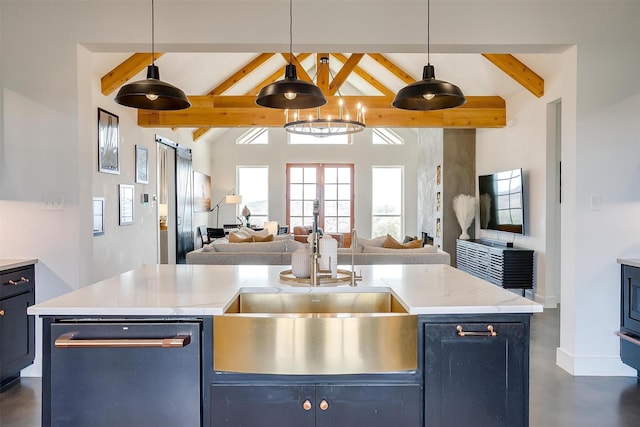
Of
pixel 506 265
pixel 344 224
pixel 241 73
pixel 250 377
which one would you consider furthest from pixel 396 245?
pixel 344 224

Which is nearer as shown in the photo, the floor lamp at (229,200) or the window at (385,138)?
the floor lamp at (229,200)

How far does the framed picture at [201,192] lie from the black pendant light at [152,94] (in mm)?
6788

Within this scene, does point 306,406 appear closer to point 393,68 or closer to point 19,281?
point 19,281

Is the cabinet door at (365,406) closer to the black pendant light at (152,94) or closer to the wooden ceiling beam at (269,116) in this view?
the black pendant light at (152,94)

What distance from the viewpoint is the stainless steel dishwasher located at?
66.7 inches

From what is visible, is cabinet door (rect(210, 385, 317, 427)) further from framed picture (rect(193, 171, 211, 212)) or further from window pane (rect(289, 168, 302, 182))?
window pane (rect(289, 168, 302, 182))

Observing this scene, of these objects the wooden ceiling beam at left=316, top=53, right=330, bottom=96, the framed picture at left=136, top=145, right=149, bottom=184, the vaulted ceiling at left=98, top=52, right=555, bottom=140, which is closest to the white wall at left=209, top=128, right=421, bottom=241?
the vaulted ceiling at left=98, top=52, right=555, bottom=140

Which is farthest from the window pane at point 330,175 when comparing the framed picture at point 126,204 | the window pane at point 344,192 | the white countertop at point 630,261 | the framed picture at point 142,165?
→ the white countertop at point 630,261

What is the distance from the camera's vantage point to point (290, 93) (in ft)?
6.60

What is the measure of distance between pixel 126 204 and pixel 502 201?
Result: 5.23 meters

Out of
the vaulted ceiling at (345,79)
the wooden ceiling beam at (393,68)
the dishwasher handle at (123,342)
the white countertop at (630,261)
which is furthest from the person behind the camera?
the wooden ceiling beam at (393,68)

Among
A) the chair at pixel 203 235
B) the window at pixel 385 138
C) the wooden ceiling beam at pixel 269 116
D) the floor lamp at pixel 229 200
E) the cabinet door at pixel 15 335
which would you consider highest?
the window at pixel 385 138

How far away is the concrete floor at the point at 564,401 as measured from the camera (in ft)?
8.41

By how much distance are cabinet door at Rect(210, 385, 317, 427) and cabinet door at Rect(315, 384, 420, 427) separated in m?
0.05
